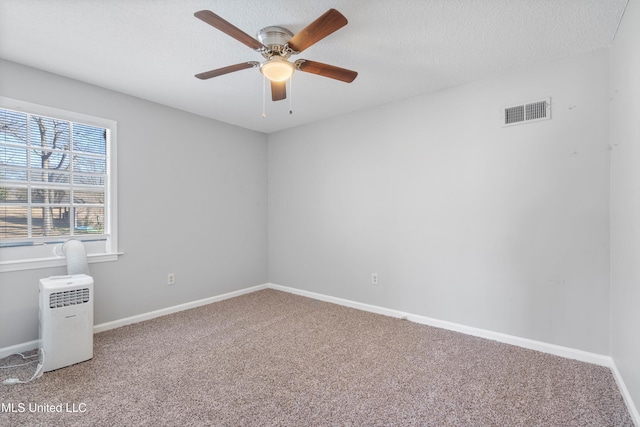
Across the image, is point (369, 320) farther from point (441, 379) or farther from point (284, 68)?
point (284, 68)

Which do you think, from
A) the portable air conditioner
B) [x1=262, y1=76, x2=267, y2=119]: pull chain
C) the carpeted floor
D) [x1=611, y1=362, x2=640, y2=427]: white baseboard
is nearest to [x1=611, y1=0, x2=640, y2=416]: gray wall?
[x1=611, y1=362, x2=640, y2=427]: white baseboard

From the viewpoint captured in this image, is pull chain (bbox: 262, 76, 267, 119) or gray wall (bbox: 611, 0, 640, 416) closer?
gray wall (bbox: 611, 0, 640, 416)

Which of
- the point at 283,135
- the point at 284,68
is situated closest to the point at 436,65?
the point at 284,68

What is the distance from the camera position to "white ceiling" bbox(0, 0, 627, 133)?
1816mm

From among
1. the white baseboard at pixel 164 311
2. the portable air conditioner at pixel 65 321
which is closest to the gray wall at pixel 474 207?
the white baseboard at pixel 164 311

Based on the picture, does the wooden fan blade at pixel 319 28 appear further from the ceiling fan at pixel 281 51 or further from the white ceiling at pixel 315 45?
the white ceiling at pixel 315 45

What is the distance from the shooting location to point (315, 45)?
2.22 meters

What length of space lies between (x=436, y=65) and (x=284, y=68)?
4.44 feet

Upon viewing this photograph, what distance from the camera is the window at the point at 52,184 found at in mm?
2480

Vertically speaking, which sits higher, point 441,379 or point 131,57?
point 131,57

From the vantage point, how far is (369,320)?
3.24 metres

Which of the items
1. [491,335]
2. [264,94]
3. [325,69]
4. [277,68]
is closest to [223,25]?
[277,68]

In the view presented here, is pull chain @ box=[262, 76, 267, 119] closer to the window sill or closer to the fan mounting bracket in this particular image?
the fan mounting bracket

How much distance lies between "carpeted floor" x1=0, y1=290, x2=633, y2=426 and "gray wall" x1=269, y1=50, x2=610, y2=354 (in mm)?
376
